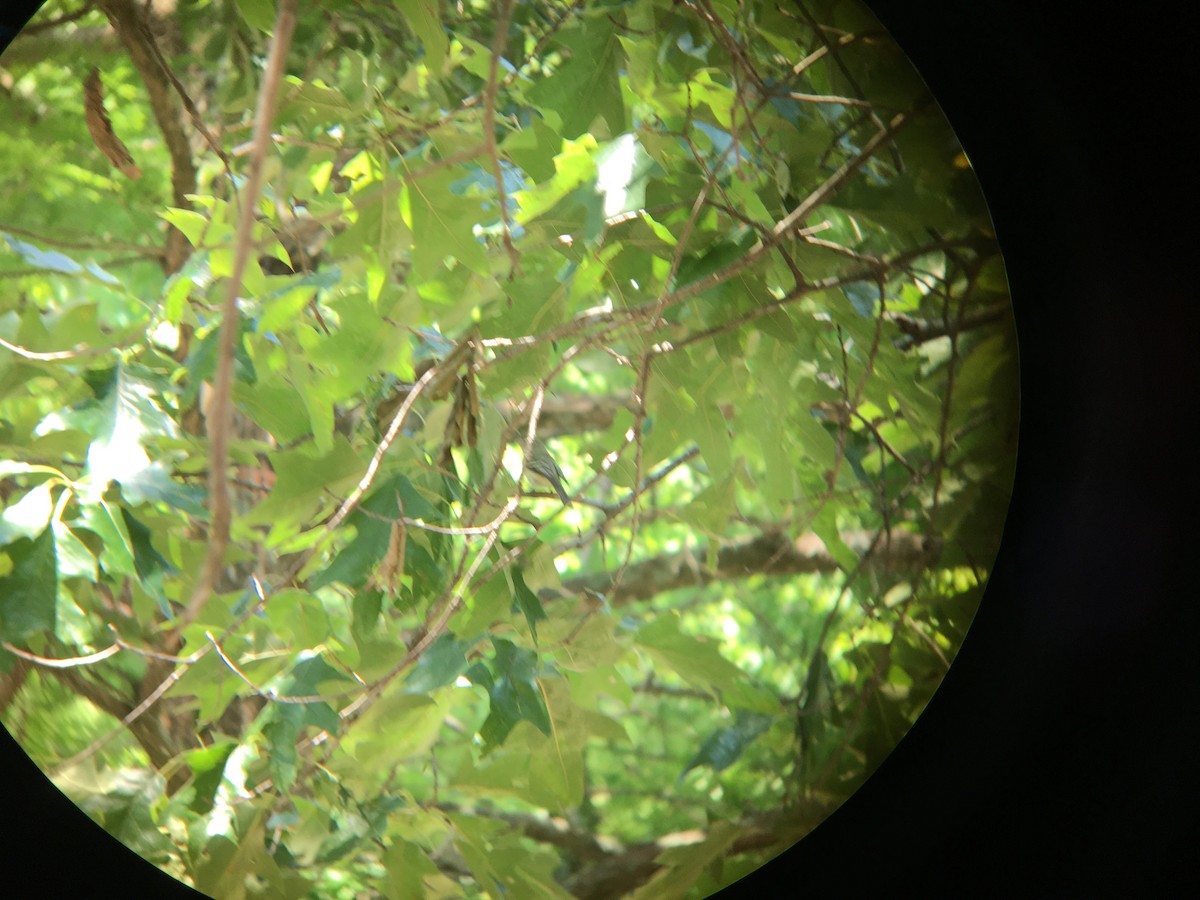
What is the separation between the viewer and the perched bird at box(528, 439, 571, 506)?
1.68ft

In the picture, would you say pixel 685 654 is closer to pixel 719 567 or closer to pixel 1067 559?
pixel 719 567

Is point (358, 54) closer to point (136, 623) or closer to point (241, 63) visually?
point (241, 63)

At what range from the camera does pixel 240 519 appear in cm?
49

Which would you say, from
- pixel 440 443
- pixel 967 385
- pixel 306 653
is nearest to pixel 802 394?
pixel 967 385

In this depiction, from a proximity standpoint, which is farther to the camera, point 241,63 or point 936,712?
point 936,712

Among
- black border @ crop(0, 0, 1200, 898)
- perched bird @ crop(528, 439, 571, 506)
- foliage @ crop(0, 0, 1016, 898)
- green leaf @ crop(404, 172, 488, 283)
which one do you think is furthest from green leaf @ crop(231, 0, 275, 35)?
black border @ crop(0, 0, 1200, 898)

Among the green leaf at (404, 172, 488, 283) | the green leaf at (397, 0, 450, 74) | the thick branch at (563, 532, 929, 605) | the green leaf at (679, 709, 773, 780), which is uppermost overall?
the green leaf at (397, 0, 450, 74)

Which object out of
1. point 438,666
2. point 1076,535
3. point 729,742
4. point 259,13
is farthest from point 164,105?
point 1076,535

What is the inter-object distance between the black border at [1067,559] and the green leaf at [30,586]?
0.34 feet

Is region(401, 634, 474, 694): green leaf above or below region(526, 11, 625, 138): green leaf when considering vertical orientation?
below

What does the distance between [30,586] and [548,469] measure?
0.98 ft

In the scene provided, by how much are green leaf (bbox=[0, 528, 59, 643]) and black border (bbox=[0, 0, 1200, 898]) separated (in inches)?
4.1

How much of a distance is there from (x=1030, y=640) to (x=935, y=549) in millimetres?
97

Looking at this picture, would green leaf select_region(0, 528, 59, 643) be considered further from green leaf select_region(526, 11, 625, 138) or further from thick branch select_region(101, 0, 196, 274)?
green leaf select_region(526, 11, 625, 138)
